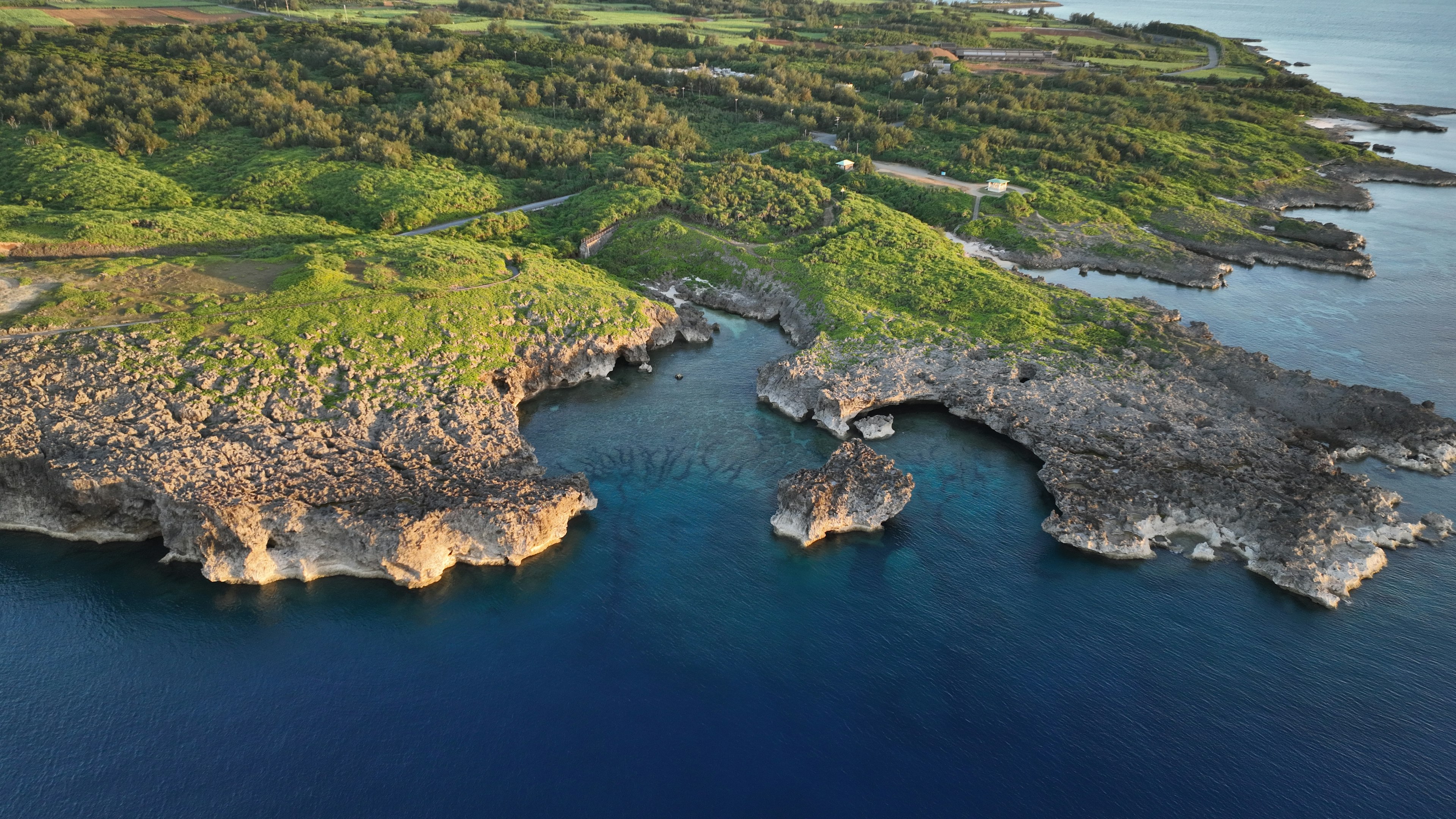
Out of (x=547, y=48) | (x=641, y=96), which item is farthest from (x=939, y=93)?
(x=547, y=48)

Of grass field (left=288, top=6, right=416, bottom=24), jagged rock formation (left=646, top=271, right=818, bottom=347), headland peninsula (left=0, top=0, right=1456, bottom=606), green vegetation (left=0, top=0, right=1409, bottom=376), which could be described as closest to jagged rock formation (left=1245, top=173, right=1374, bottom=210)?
headland peninsula (left=0, top=0, right=1456, bottom=606)

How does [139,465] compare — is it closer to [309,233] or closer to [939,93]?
[309,233]

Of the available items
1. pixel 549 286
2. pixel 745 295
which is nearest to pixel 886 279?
pixel 745 295

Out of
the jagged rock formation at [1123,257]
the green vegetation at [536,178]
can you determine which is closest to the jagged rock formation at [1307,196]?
the green vegetation at [536,178]

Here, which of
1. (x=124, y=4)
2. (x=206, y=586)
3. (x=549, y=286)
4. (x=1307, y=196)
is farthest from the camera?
(x=124, y=4)

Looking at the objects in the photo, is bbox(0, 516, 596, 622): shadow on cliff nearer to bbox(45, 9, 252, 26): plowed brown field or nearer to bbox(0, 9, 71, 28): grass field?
bbox(0, 9, 71, 28): grass field

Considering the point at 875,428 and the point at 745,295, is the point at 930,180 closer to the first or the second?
the point at 745,295

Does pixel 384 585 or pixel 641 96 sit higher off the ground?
pixel 641 96
